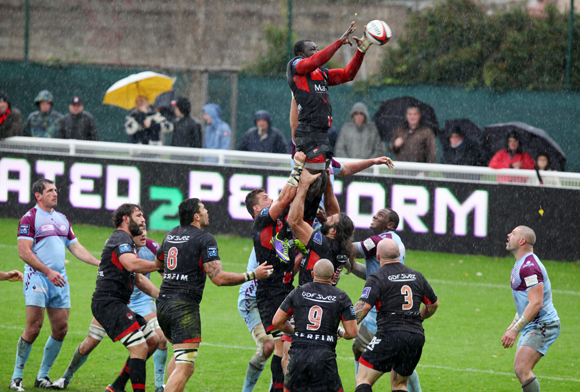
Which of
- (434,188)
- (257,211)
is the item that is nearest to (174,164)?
(434,188)

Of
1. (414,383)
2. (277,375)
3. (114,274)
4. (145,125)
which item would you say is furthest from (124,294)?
(145,125)

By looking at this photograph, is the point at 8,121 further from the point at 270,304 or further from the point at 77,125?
the point at 270,304

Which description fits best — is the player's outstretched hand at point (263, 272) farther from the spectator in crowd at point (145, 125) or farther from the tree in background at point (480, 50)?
the tree in background at point (480, 50)

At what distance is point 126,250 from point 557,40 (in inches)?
544

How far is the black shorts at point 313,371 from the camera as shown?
24.3ft

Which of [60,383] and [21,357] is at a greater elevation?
[21,357]

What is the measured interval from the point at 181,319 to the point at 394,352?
208 centimetres

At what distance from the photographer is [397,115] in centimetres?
1714

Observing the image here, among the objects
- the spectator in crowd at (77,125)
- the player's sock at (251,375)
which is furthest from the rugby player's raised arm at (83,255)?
the spectator in crowd at (77,125)

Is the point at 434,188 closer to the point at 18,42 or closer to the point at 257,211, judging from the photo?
the point at 257,211

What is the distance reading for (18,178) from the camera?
17.6 m

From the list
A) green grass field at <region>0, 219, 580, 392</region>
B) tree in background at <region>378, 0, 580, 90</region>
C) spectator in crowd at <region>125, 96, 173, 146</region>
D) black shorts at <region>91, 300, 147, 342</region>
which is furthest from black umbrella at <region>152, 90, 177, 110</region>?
black shorts at <region>91, 300, 147, 342</region>

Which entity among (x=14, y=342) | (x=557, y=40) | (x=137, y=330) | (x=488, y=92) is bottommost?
(x=14, y=342)

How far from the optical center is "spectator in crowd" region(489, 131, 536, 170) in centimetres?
1554
